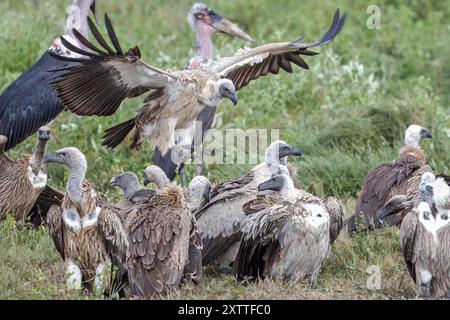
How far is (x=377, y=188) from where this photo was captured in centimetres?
872

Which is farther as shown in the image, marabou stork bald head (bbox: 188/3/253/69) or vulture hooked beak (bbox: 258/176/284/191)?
marabou stork bald head (bbox: 188/3/253/69)

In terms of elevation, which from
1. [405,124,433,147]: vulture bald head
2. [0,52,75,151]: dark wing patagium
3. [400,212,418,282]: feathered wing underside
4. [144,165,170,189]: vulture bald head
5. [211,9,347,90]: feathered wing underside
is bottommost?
[400,212,418,282]: feathered wing underside

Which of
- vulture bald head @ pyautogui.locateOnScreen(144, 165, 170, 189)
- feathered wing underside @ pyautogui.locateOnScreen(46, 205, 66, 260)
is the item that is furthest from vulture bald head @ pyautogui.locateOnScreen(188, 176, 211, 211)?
feathered wing underside @ pyautogui.locateOnScreen(46, 205, 66, 260)

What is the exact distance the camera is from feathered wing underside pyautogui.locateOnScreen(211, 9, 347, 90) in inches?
384

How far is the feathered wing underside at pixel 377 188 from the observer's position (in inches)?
340

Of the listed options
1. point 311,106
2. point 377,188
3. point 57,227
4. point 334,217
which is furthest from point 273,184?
point 311,106

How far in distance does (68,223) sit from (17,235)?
111cm

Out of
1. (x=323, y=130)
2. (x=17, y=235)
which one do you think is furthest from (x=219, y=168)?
(x=17, y=235)

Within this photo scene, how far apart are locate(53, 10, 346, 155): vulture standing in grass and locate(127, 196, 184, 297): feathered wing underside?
1.38m

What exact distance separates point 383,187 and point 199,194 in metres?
1.41

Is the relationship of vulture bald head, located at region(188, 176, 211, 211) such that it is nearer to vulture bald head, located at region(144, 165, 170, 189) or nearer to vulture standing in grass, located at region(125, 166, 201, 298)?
vulture bald head, located at region(144, 165, 170, 189)

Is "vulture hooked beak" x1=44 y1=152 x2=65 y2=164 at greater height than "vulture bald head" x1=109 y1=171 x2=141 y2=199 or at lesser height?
greater

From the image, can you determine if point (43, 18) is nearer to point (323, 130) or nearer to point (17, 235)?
point (323, 130)
